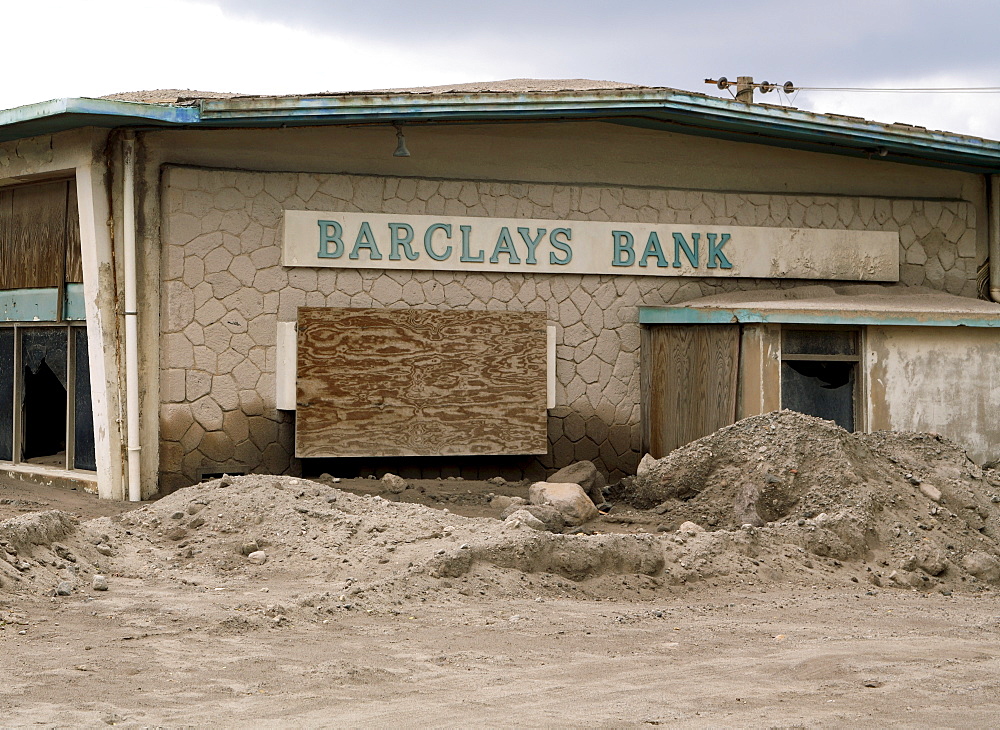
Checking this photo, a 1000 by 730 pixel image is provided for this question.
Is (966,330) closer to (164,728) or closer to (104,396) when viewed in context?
(104,396)

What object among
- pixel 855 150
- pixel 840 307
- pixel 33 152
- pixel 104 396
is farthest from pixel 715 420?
pixel 33 152

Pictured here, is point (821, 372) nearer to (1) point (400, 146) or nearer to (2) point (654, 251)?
(2) point (654, 251)

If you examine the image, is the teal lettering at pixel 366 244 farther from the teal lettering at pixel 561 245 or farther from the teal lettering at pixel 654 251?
the teal lettering at pixel 654 251

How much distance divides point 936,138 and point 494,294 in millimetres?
5355

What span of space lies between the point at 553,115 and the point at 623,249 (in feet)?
6.17

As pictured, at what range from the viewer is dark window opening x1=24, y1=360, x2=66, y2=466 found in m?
13.4

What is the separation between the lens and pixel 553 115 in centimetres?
1275

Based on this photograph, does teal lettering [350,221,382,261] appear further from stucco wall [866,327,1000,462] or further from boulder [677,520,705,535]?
stucco wall [866,327,1000,462]

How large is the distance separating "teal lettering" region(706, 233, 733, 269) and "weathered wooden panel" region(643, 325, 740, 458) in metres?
1.05

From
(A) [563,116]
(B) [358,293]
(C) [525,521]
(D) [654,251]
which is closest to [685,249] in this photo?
(D) [654,251]

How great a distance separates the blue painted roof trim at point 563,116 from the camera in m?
11.5

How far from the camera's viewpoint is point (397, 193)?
1320 centimetres

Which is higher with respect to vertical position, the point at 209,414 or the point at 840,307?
the point at 840,307

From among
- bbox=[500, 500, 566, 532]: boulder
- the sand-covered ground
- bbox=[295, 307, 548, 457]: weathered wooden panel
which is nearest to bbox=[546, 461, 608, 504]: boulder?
the sand-covered ground
